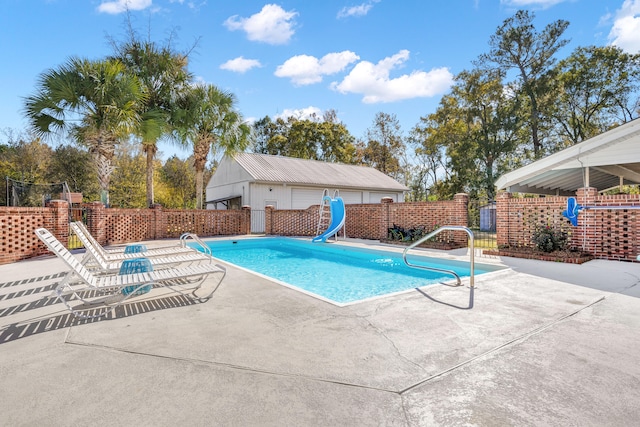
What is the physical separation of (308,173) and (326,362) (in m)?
20.2

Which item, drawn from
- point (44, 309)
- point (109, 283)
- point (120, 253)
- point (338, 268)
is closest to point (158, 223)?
point (120, 253)

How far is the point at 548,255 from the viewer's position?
804 centimetres

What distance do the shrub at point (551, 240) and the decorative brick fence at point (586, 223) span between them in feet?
1.28

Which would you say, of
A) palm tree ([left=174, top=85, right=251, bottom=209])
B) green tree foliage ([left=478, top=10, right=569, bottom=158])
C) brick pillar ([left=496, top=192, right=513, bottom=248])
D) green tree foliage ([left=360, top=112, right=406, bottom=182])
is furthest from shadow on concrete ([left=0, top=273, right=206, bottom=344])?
green tree foliage ([left=360, top=112, right=406, bottom=182])

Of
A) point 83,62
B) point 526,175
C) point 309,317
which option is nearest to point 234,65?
point 83,62

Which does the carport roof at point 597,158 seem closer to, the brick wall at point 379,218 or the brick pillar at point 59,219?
the brick wall at point 379,218

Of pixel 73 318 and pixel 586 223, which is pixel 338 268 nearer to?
pixel 73 318

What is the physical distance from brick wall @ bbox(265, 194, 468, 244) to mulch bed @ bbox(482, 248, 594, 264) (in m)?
2.29

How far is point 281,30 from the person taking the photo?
542 inches

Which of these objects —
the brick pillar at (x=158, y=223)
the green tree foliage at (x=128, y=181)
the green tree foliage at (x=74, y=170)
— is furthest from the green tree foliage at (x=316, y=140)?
the brick pillar at (x=158, y=223)

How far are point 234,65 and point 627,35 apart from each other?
24112mm

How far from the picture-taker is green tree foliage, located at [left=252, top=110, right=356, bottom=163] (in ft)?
108

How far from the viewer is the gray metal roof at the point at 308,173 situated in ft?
65.5

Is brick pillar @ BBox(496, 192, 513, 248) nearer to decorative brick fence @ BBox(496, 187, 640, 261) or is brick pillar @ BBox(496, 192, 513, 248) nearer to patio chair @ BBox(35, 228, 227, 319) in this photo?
decorative brick fence @ BBox(496, 187, 640, 261)
